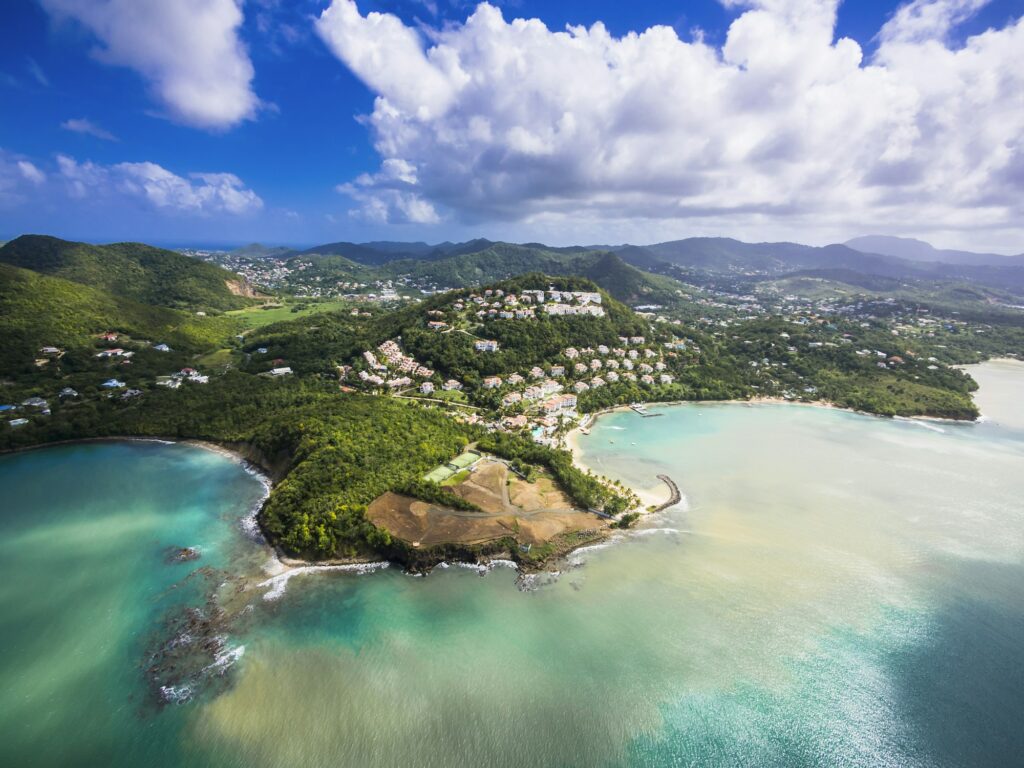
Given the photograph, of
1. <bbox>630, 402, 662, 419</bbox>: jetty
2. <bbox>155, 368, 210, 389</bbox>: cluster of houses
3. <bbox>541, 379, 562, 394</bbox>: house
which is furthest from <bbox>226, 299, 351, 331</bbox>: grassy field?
<bbox>630, 402, 662, 419</bbox>: jetty

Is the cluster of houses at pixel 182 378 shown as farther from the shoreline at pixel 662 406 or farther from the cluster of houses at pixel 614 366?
the cluster of houses at pixel 614 366

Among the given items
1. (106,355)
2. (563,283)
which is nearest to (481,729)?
(106,355)

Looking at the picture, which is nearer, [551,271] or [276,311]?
[276,311]

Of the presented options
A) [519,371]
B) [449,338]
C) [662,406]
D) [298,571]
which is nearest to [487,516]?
[298,571]

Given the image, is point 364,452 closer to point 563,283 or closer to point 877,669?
point 877,669

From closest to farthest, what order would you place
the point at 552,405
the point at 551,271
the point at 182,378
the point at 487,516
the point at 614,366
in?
the point at 487,516, the point at 552,405, the point at 182,378, the point at 614,366, the point at 551,271

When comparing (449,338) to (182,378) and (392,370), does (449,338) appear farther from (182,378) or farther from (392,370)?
(182,378)
